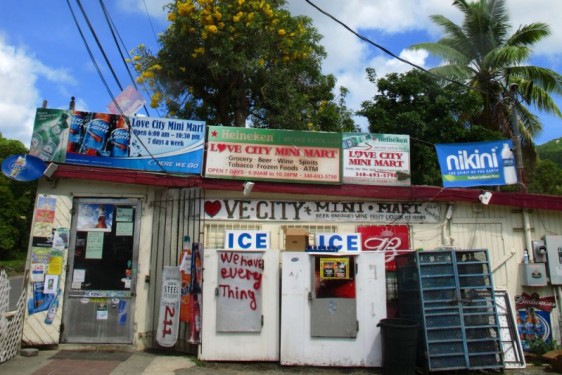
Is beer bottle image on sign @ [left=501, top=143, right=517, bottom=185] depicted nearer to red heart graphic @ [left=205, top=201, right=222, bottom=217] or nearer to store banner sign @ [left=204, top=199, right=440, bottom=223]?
store banner sign @ [left=204, top=199, right=440, bottom=223]

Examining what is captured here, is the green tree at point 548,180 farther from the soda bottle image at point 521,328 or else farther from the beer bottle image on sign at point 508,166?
the soda bottle image at point 521,328

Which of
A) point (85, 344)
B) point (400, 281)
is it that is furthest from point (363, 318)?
point (85, 344)

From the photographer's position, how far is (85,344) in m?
8.02

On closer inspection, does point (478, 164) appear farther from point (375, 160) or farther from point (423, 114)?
point (423, 114)

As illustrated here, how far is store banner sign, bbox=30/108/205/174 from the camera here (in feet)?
28.2

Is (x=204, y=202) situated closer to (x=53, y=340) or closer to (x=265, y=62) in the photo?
(x=53, y=340)

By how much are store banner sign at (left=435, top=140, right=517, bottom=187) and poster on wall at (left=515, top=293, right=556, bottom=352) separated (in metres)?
2.22

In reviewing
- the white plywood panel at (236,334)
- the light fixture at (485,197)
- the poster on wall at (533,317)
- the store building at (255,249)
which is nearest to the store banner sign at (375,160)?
the store building at (255,249)

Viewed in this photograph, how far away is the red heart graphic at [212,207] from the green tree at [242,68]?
295 inches

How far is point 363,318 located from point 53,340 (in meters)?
5.21

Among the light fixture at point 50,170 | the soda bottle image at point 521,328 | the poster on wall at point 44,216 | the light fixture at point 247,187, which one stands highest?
the light fixture at point 50,170

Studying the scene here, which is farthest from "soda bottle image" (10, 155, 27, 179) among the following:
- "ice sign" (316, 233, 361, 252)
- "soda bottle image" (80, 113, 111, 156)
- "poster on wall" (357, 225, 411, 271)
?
"poster on wall" (357, 225, 411, 271)

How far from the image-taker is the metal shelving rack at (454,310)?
7156 millimetres

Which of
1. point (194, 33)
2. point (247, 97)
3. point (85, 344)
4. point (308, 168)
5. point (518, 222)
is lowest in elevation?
point (85, 344)
